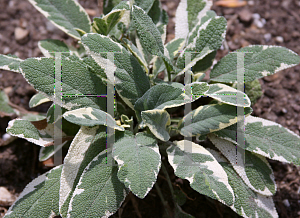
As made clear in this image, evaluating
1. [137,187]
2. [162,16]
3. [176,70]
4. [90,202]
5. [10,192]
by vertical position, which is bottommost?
[10,192]

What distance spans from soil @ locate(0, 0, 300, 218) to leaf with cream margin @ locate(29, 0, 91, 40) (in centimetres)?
13

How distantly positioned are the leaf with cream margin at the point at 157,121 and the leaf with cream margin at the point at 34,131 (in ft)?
1.47

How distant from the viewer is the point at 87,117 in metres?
1.06

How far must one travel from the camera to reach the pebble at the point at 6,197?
1474mm

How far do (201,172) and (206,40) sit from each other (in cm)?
58

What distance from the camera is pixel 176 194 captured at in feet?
4.54

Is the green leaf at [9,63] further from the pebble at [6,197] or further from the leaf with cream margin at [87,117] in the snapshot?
the pebble at [6,197]

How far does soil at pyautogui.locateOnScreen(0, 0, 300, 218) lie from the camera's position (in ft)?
4.91

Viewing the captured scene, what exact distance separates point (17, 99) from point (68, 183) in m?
0.86

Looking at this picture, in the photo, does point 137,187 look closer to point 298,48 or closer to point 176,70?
point 176,70

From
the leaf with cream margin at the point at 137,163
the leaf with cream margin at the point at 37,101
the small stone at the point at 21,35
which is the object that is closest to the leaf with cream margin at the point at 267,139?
the leaf with cream margin at the point at 137,163

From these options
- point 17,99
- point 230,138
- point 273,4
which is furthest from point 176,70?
point 273,4

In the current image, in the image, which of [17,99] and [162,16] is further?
[17,99]

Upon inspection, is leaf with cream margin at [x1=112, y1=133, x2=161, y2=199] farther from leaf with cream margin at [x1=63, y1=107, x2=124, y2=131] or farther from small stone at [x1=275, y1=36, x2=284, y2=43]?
small stone at [x1=275, y1=36, x2=284, y2=43]
